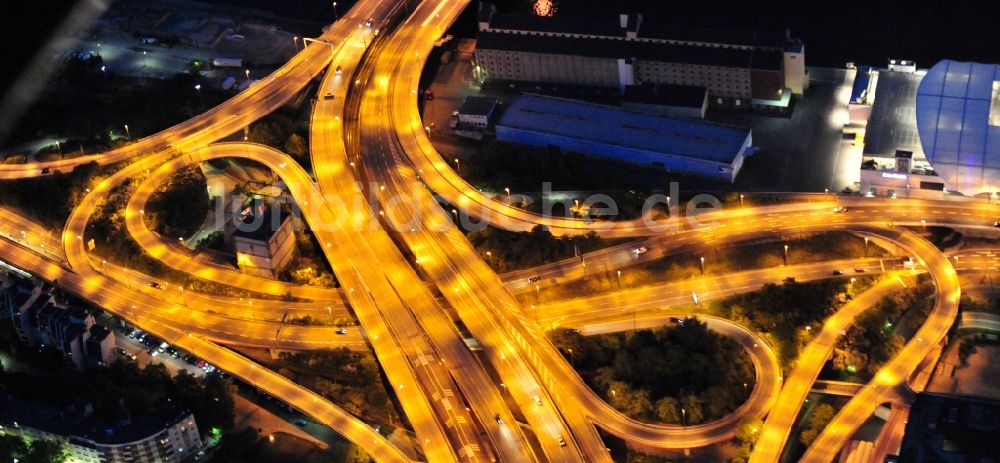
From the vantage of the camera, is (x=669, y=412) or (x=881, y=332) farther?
(x=881, y=332)

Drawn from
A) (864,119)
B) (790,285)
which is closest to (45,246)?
(790,285)

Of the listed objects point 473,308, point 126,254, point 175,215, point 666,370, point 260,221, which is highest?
point 260,221

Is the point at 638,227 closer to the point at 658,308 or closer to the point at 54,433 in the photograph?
the point at 658,308

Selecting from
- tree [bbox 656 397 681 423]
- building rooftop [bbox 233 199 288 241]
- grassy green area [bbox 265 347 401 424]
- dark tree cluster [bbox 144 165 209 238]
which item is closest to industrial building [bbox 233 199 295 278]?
building rooftop [bbox 233 199 288 241]

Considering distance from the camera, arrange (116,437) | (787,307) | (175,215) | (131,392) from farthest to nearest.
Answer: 1. (175,215)
2. (787,307)
3. (131,392)
4. (116,437)

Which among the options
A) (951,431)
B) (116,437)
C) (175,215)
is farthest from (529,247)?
(951,431)

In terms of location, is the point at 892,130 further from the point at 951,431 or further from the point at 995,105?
the point at 951,431

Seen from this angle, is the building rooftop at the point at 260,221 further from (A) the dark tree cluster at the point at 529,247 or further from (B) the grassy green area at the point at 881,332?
(B) the grassy green area at the point at 881,332

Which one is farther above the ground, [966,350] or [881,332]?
[881,332]

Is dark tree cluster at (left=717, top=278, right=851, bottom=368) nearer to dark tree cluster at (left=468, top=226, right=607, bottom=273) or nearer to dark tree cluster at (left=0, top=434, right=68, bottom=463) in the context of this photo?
dark tree cluster at (left=468, top=226, right=607, bottom=273)
